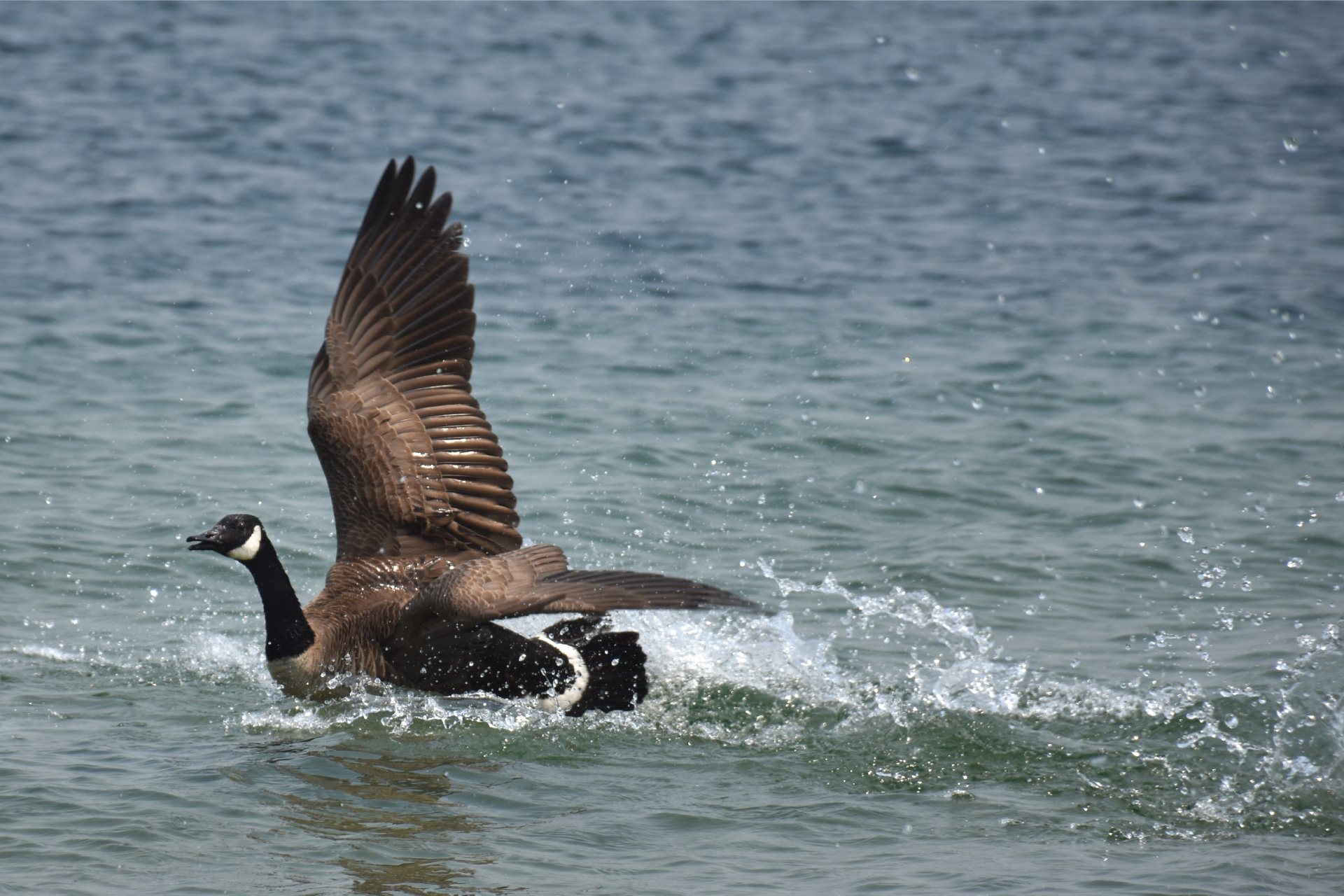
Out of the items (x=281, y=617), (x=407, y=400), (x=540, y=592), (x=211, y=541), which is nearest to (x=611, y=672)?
(x=540, y=592)

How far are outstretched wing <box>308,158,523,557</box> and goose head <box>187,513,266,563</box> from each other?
1.72 ft

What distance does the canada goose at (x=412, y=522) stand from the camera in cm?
599

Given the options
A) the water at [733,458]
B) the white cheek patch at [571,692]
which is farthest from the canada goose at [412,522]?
the water at [733,458]

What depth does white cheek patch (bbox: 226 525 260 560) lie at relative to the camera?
6.00 metres

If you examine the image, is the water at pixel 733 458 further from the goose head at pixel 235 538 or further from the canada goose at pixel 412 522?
the goose head at pixel 235 538

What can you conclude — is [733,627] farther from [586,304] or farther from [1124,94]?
[1124,94]

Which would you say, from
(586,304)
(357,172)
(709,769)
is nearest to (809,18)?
(357,172)

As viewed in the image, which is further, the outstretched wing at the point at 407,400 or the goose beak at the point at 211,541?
the outstretched wing at the point at 407,400

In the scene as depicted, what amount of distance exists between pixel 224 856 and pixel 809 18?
20460mm

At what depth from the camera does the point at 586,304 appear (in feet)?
39.4

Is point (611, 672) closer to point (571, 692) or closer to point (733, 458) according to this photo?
point (571, 692)

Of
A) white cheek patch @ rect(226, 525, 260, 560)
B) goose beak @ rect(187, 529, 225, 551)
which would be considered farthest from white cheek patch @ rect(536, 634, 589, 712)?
goose beak @ rect(187, 529, 225, 551)

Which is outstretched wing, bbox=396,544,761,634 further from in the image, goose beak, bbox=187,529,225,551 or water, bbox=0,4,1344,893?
goose beak, bbox=187,529,225,551

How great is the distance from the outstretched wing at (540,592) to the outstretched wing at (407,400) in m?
0.77
